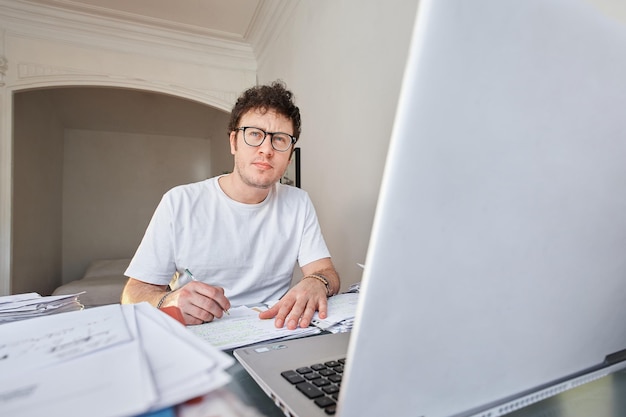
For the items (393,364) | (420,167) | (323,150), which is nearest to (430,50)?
(420,167)

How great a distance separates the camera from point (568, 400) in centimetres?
42

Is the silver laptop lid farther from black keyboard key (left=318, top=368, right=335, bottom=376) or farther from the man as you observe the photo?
the man

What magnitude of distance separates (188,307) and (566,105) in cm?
68

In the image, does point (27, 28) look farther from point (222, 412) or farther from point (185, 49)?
point (222, 412)

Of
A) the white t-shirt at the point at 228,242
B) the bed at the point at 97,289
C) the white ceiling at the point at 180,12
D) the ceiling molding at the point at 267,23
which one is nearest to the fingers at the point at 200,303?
the white t-shirt at the point at 228,242

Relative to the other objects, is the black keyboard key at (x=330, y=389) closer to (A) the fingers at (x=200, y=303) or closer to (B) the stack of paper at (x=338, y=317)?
(B) the stack of paper at (x=338, y=317)

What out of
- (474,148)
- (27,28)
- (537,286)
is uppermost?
(27,28)

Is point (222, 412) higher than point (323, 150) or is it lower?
lower

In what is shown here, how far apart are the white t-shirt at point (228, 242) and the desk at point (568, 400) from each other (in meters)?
0.73

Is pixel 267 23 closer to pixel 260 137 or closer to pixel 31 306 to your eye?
pixel 260 137

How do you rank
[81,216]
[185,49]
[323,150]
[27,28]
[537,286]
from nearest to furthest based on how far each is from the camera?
1. [537,286]
2. [323,150]
3. [27,28]
4. [185,49]
5. [81,216]

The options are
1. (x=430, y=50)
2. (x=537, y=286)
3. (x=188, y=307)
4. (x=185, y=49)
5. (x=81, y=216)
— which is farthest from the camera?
(x=81, y=216)

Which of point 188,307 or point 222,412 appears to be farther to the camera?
point 188,307

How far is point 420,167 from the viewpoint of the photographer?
217mm
